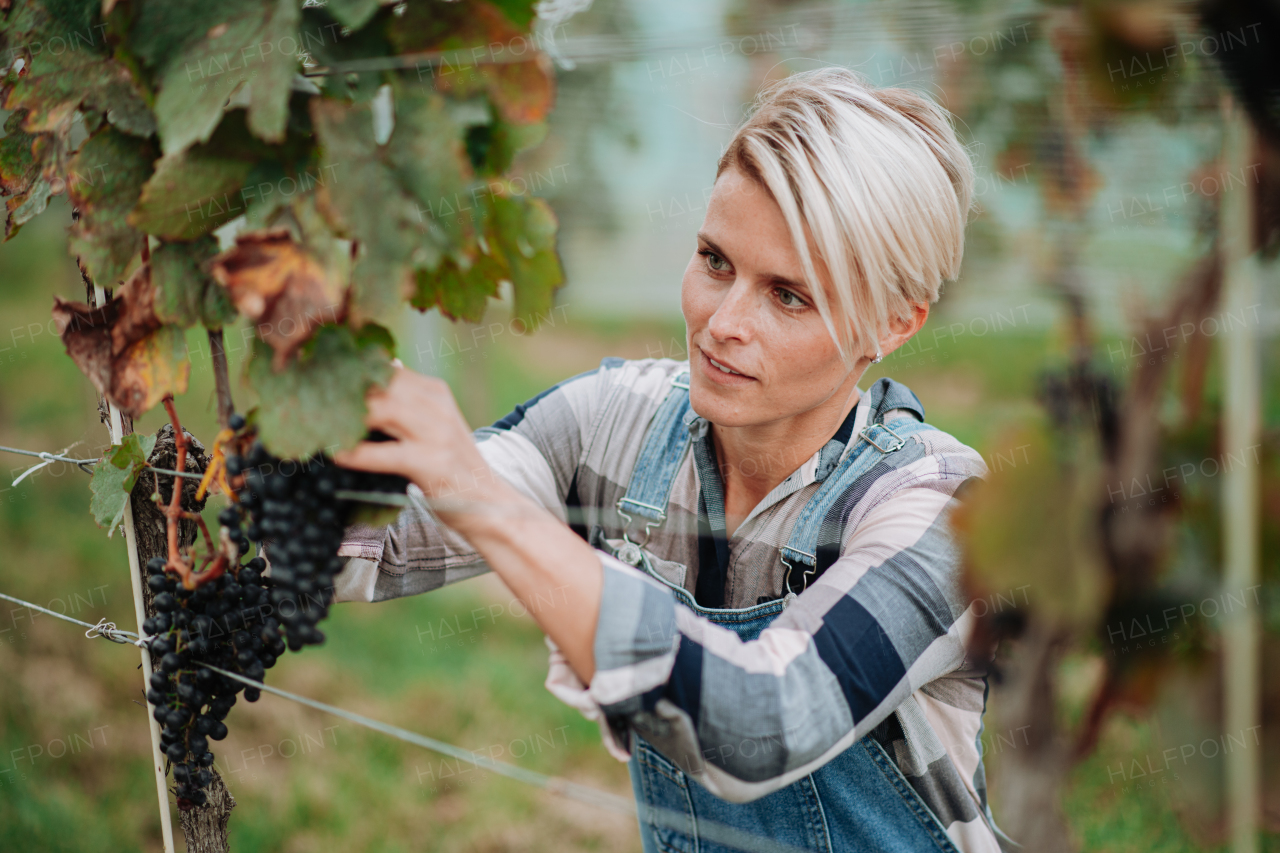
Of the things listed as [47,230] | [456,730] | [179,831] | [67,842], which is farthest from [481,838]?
[47,230]

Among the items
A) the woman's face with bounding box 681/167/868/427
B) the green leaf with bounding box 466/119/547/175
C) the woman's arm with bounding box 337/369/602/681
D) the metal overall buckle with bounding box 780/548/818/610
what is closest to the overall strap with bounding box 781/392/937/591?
the metal overall buckle with bounding box 780/548/818/610

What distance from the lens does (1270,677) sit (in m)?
0.65

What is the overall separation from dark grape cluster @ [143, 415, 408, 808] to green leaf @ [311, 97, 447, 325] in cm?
22

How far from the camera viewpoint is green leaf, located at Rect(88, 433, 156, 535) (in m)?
1.19

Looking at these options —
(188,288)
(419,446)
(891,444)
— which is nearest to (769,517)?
(891,444)

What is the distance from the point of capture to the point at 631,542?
4.89 ft

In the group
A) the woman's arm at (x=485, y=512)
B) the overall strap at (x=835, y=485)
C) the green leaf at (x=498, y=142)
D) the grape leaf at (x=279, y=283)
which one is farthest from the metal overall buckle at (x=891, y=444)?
the grape leaf at (x=279, y=283)

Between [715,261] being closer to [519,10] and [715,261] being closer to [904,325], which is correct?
[904,325]

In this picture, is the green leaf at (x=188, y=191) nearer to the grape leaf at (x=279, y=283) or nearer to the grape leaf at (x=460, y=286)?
the grape leaf at (x=279, y=283)

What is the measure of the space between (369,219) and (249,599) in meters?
0.59

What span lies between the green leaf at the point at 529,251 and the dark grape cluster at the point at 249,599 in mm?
283

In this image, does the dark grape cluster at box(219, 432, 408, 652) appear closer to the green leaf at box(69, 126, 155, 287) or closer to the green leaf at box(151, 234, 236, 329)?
the green leaf at box(151, 234, 236, 329)

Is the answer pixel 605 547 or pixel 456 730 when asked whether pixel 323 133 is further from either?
pixel 456 730

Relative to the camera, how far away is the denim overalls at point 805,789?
4.31ft
